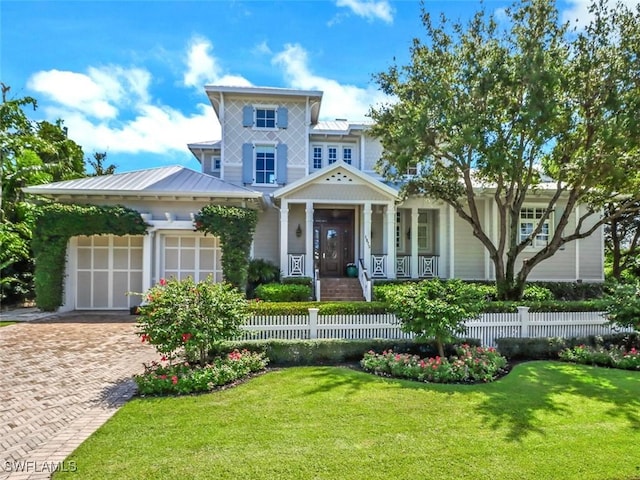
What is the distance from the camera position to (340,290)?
1314cm

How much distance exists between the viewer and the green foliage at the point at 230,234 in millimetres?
12344

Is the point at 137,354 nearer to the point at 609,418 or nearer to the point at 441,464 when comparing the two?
the point at 441,464

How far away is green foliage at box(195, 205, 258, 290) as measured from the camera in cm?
1234

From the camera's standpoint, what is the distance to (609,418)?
4598 millimetres

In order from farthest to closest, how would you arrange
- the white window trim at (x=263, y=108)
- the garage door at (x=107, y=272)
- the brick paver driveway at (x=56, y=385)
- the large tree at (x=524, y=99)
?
the white window trim at (x=263, y=108)
the garage door at (x=107, y=272)
the large tree at (x=524, y=99)
the brick paver driveway at (x=56, y=385)

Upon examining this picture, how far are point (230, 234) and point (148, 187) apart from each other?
370 centimetres

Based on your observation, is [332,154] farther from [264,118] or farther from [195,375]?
[195,375]

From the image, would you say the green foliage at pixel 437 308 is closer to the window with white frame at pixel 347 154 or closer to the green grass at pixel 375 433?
the green grass at pixel 375 433

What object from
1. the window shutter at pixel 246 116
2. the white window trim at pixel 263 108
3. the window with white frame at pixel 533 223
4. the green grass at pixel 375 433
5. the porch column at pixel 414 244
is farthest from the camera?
the white window trim at pixel 263 108

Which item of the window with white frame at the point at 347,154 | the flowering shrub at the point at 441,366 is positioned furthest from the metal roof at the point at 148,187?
the flowering shrub at the point at 441,366

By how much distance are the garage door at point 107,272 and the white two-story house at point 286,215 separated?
4cm

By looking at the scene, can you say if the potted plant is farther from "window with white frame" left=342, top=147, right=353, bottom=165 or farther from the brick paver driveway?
the brick paver driveway

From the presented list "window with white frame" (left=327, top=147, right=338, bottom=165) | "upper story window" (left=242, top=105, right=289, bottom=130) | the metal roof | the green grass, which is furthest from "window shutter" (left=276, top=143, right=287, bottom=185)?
the green grass

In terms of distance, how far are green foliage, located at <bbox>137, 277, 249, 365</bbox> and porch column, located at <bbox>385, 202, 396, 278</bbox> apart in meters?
8.27
